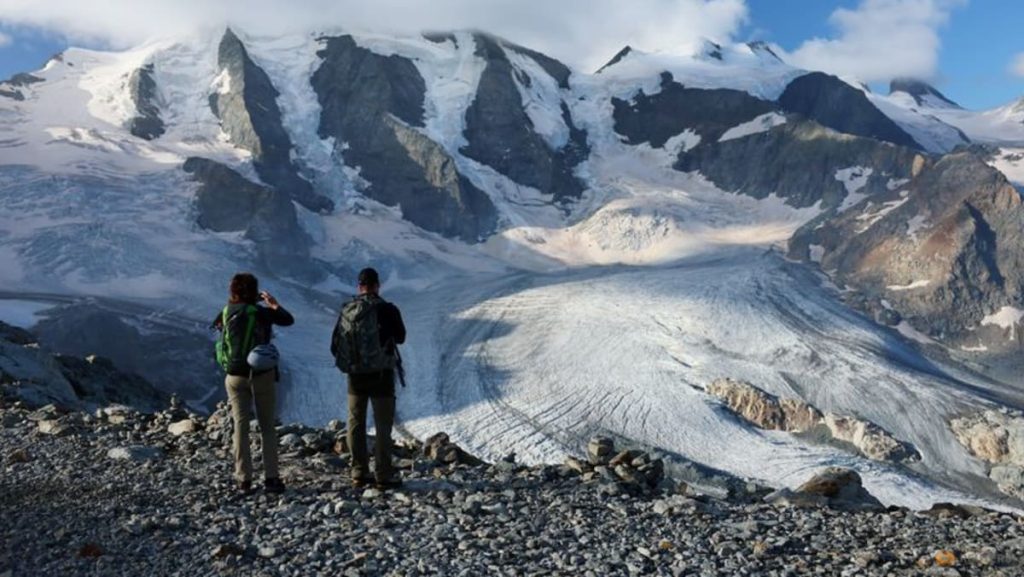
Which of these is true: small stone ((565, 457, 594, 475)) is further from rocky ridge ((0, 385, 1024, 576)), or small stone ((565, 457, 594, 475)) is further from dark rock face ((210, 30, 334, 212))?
dark rock face ((210, 30, 334, 212))

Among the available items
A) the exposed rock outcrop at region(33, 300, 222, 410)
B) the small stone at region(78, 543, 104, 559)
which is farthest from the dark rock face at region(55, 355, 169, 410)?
the exposed rock outcrop at region(33, 300, 222, 410)

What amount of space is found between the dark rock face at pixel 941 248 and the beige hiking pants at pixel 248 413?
71.9m

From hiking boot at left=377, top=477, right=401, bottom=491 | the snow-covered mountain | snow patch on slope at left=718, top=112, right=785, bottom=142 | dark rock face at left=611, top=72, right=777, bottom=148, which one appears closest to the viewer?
hiking boot at left=377, top=477, right=401, bottom=491

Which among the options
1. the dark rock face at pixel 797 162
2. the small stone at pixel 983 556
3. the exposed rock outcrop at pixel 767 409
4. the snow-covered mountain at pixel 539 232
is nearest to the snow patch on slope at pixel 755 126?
the snow-covered mountain at pixel 539 232

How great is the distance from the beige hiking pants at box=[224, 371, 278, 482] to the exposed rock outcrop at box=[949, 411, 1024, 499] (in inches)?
1669

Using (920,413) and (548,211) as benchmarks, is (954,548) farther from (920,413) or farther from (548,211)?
(548,211)

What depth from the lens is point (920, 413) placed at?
156 ft

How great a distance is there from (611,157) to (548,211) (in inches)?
687

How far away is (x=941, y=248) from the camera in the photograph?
79125 mm

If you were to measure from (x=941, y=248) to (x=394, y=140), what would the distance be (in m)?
58.5

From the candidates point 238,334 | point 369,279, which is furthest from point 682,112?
point 238,334

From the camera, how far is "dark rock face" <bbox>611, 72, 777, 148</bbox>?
11688 centimetres

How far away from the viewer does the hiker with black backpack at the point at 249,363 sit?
334 inches

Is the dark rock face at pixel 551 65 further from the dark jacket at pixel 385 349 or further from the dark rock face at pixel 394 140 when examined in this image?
the dark jacket at pixel 385 349
